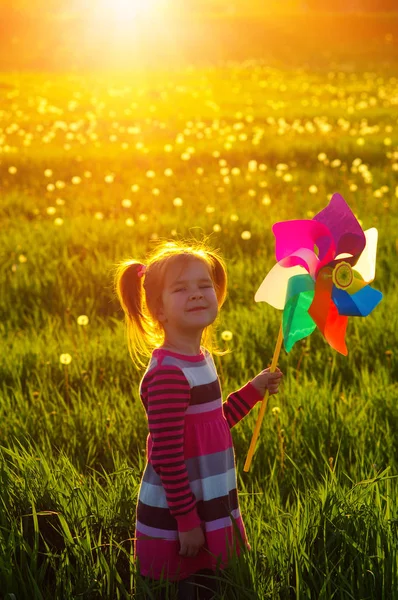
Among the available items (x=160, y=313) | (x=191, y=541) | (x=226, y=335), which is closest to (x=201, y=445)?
(x=191, y=541)

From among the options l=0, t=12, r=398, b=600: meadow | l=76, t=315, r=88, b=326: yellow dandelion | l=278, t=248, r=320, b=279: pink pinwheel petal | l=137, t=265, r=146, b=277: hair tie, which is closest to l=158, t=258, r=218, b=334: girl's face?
l=137, t=265, r=146, b=277: hair tie

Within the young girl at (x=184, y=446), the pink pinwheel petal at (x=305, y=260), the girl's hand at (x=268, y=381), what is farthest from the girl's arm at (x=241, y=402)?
the pink pinwheel petal at (x=305, y=260)

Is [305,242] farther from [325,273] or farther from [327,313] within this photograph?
[327,313]

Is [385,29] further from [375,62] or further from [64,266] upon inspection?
[64,266]

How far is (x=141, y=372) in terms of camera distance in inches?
169

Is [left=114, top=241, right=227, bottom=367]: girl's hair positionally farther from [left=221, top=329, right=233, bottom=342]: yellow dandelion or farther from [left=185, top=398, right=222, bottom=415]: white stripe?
[left=221, top=329, right=233, bottom=342]: yellow dandelion

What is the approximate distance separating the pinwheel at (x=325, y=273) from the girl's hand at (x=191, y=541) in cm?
35

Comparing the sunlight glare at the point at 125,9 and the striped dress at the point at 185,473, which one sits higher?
the sunlight glare at the point at 125,9

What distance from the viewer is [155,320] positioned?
2.56 m

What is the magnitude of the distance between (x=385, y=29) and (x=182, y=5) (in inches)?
474

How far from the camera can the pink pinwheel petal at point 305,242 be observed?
2.41 m

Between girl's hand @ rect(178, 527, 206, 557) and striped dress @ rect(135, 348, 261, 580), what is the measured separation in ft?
0.06

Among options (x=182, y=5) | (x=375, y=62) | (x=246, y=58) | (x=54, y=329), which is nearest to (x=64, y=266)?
(x=54, y=329)

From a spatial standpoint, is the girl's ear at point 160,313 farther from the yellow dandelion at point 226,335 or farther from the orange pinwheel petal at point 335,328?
the yellow dandelion at point 226,335
